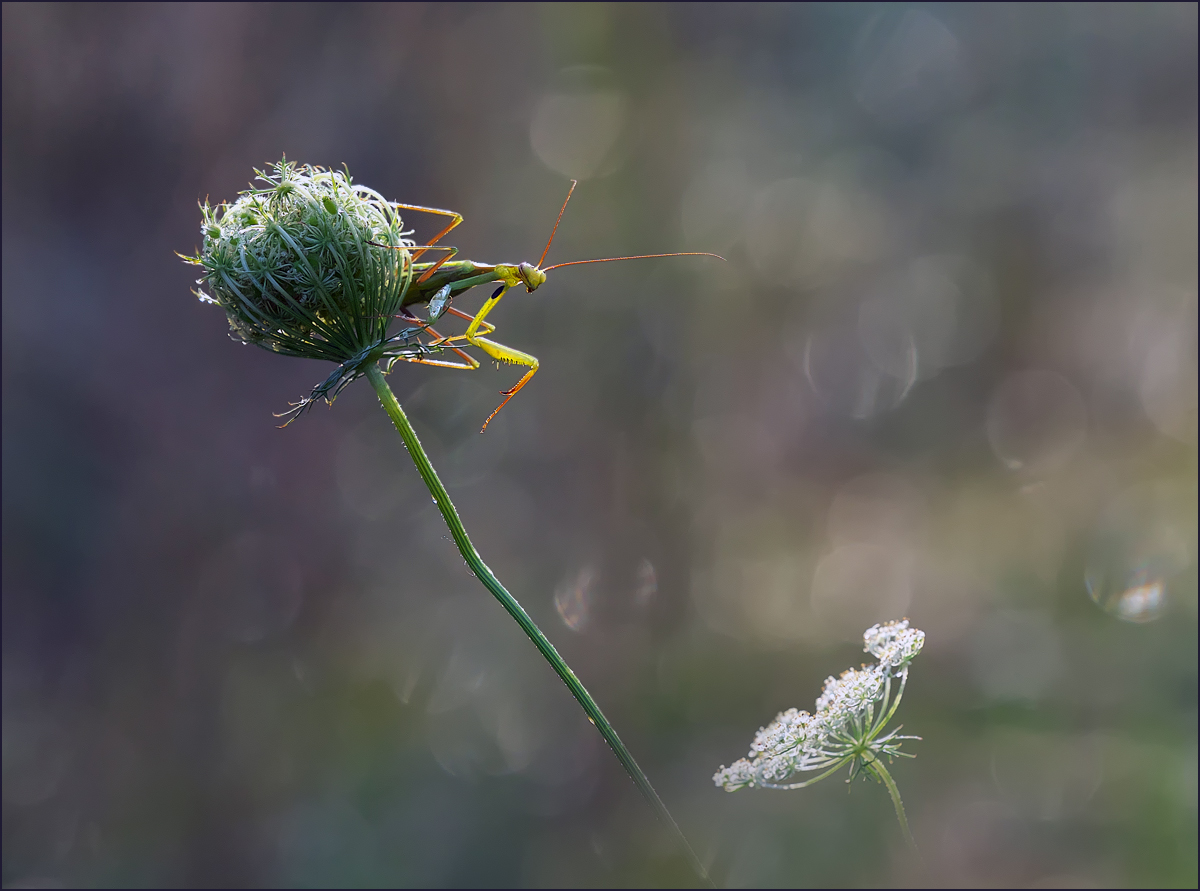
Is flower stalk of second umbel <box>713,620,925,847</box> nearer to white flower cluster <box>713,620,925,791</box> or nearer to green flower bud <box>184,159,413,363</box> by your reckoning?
white flower cluster <box>713,620,925,791</box>

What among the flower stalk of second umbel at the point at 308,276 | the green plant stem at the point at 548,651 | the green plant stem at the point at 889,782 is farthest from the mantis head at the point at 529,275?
the green plant stem at the point at 889,782

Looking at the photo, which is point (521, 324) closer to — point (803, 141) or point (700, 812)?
point (803, 141)

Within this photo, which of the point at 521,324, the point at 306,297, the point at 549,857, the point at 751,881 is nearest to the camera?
the point at 306,297

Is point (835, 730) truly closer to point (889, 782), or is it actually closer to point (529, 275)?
point (889, 782)

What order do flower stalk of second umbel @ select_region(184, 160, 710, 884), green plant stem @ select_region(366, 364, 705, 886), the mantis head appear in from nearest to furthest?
green plant stem @ select_region(366, 364, 705, 886) → flower stalk of second umbel @ select_region(184, 160, 710, 884) → the mantis head

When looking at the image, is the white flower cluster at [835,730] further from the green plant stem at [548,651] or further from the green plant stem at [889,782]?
the green plant stem at [548,651]

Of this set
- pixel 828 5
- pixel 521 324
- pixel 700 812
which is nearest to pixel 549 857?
pixel 700 812

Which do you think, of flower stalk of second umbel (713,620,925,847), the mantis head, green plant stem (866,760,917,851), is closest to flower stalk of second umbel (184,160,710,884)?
flower stalk of second umbel (713,620,925,847)

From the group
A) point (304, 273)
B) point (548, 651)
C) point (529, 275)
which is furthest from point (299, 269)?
point (529, 275)
